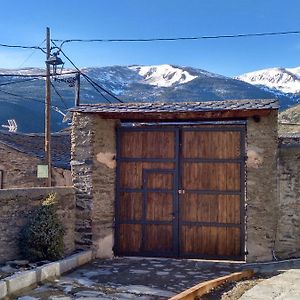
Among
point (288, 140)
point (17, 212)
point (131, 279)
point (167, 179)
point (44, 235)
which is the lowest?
point (131, 279)

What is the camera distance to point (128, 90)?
5674 inches

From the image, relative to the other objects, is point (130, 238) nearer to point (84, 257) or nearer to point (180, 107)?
point (84, 257)

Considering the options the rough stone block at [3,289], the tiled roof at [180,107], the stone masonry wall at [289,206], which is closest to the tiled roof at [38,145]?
the tiled roof at [180,107]

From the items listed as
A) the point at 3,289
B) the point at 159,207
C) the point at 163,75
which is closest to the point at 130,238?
the point at 159,207

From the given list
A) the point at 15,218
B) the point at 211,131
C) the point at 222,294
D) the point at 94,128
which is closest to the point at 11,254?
the point at 15,218

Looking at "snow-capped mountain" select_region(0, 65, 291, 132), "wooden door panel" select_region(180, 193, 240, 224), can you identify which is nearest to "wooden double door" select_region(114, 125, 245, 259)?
"wooden door panel" select_region(180, 193, 240, 224)

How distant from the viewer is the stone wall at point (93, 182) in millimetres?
9336

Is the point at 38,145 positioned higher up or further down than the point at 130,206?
higher up

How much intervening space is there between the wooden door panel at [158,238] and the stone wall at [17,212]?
148 centimetres

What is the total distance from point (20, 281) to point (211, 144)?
4288 millimetres

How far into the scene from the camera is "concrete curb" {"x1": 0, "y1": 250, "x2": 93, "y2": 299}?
258 inches

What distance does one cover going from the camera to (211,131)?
927 cm

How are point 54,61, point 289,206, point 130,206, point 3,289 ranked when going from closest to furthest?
point 3,289
point 289,206
point 130,206
point 54,61

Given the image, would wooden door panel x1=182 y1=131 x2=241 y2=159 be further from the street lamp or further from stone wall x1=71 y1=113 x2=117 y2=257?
the street lamp
